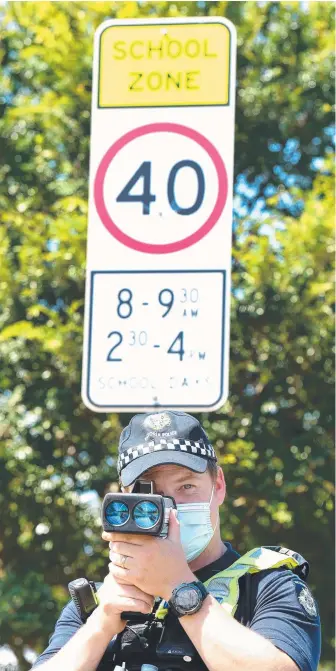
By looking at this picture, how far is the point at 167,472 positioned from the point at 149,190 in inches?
60.3

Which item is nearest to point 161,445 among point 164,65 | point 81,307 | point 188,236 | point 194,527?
point 194,527

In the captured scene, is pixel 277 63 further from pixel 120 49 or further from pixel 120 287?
pixel 120 287

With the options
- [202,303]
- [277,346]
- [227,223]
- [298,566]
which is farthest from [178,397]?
[277,346]

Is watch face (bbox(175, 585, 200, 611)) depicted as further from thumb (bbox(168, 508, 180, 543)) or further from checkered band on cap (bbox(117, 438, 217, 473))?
checkered band on cap (bbox(117, 438, 217, 473))

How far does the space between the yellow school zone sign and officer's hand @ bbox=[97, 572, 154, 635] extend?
2.09 m

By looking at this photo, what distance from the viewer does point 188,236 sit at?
3688 millimetres

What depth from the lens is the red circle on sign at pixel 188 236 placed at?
12.1ft

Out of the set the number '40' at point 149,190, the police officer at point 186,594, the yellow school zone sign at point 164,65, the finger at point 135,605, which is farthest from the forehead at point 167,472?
the yellow school zone sign at point 164,65

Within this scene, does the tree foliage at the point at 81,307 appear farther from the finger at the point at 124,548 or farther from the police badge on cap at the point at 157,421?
the finger at the point at 124,548

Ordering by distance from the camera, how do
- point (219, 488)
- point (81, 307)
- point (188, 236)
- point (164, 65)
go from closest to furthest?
point (219, 488) < point (188, 236) < point (164, 65) < point (81, 307)

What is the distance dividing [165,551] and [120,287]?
4.91ft

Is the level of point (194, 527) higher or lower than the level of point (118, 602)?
higher

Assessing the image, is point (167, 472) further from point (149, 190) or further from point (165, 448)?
point (149, 190)

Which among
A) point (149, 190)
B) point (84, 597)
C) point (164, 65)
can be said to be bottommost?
point (84, 597)
